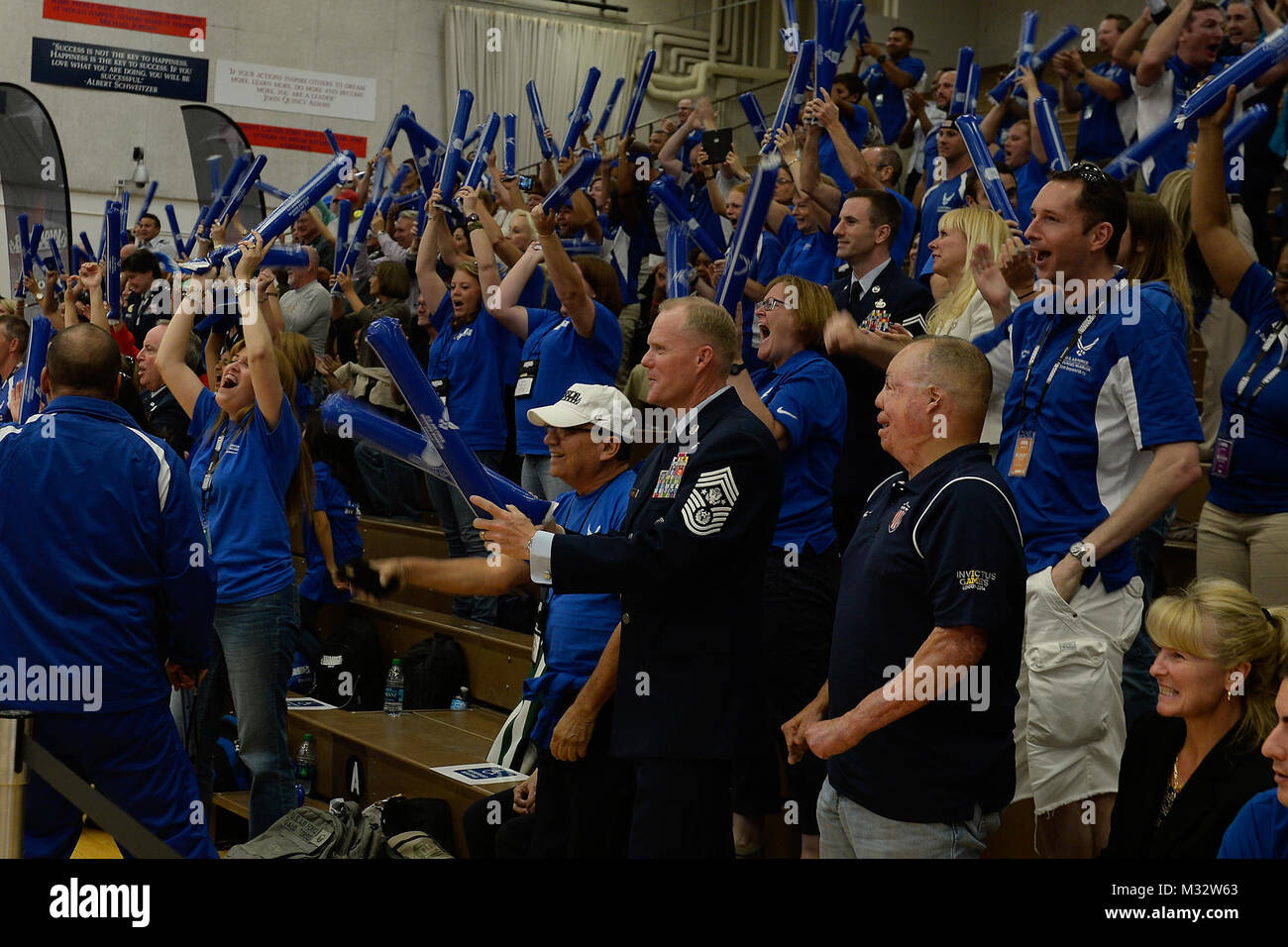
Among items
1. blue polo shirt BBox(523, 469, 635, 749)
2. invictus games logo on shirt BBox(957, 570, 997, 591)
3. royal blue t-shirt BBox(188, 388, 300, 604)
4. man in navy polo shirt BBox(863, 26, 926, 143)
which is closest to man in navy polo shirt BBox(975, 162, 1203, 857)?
invictus games logo on shirt BBox(957, 570, 997, 591)

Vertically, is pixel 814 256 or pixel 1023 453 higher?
pixel 814 256

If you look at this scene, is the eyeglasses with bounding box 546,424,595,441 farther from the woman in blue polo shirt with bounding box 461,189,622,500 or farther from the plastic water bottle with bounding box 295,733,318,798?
the plastic water bottle with bounding box 295,733,318,798

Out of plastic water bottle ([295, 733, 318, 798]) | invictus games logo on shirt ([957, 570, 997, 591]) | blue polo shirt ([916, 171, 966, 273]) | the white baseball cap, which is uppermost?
blue polo shirt ([916, 171, 966, 273])

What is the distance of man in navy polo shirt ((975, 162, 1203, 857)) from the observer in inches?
119

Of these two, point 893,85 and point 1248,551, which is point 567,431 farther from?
point 893,85

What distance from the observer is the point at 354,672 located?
20.5 ft

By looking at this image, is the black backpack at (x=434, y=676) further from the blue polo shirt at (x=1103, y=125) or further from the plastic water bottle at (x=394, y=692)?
the blue polo shirt at (x=1103, y=125)

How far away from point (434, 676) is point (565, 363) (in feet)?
4.91

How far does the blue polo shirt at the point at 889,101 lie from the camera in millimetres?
10297

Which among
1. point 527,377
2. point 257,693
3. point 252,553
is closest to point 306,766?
point 257,693

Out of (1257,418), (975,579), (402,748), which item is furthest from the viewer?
(402,748)

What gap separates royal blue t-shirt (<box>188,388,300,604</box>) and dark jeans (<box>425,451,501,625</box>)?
71.7 inches
